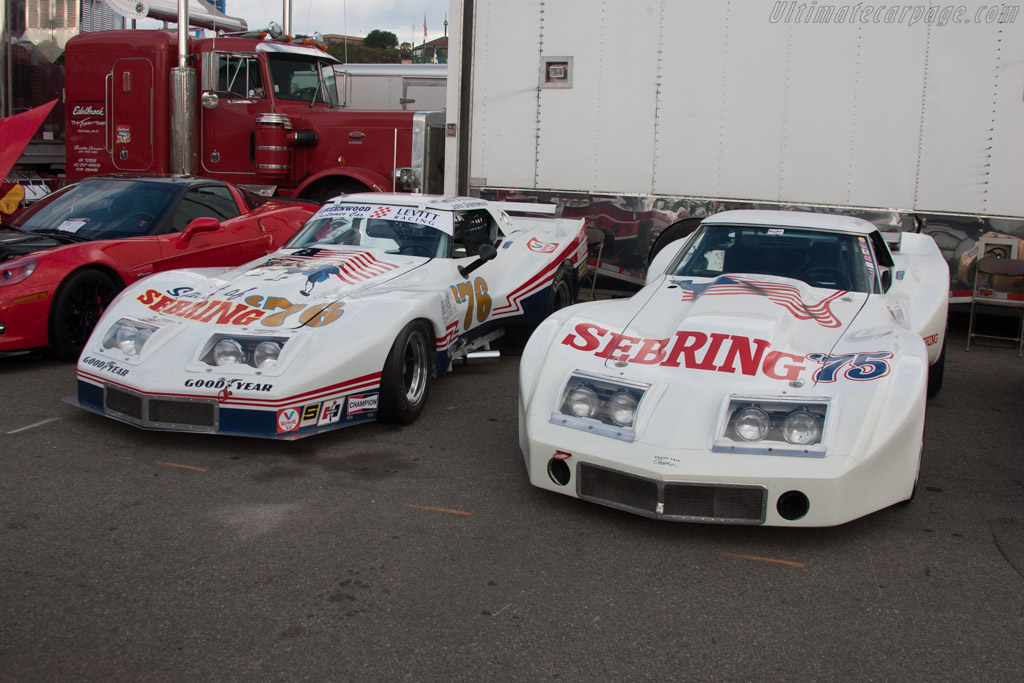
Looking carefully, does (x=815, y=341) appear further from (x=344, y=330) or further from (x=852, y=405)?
(x=344, y=330)

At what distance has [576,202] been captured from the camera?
366 inches

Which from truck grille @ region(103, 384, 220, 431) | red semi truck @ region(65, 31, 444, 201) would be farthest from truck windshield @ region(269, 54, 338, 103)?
truck grille @ region(103, 384, 220, 431)

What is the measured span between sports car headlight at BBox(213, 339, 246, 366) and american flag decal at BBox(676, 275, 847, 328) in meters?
2.37

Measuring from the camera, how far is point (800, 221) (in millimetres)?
5477

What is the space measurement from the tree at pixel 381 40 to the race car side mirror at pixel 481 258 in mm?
61146

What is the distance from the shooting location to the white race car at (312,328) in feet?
14.9

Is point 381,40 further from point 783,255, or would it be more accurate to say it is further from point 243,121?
point 783,255

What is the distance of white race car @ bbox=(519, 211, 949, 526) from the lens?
3605 mm

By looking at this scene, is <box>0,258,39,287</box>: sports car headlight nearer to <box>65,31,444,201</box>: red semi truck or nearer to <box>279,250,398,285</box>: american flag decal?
<box>279,250,398,285</box>: american flag decal

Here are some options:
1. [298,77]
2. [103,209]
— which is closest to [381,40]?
[298,77]

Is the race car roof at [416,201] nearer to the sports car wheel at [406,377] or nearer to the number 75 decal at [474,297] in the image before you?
the number 75 decal at [474,297]

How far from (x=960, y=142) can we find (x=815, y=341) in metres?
4.89

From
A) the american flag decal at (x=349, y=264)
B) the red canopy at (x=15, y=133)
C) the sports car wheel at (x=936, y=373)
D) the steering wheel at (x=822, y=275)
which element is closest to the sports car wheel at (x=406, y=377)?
the american flag decal at (x=349, y=264)

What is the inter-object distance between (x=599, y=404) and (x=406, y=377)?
1688 mm
